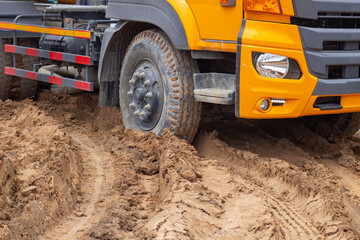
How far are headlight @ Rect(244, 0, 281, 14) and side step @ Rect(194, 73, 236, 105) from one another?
1.95ft

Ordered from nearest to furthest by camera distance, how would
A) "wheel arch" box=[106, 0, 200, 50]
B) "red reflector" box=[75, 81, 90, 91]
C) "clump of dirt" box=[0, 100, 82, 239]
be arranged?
"clump of dirt" box=[0, 100, 82, 239] → "wheel arch" box=[106, 0, 200, 50] → "red reflector" box=[75, 81, 90, 91]

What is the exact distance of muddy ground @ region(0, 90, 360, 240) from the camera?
3.74 metres

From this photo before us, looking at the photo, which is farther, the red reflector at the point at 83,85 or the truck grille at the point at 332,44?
the red reflector at the point at 83,85

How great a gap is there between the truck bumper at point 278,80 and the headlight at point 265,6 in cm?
10

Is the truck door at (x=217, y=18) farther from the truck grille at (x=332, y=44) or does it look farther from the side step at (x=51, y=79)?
the side step at (x=51, y=79)

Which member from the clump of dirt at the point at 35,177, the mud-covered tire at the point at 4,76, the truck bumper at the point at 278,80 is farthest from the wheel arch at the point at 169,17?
the mud-covered tire at the point at 4,76

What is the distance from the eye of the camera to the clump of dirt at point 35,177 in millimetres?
3717

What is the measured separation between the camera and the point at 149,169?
5.12 meters

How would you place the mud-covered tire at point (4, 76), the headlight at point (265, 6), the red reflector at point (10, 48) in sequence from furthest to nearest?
1. the mud-covered tire at point (4, 76)
2. the red reflector at point (10, 48)
3. the headlight at point (265, 6)

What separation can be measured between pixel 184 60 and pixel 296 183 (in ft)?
5.30

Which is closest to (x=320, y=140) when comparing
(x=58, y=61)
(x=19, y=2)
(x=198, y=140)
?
(x=198, y=140)

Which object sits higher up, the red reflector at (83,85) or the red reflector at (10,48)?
the red reflector at (10,48)

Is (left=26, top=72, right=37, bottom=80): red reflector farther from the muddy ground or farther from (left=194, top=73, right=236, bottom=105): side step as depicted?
(left=194, top=73, right=236, bottom=105): side step

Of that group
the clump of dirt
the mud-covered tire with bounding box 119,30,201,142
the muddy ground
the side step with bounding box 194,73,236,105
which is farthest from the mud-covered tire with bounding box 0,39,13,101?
the side step with bounding box 194,73,236,105
